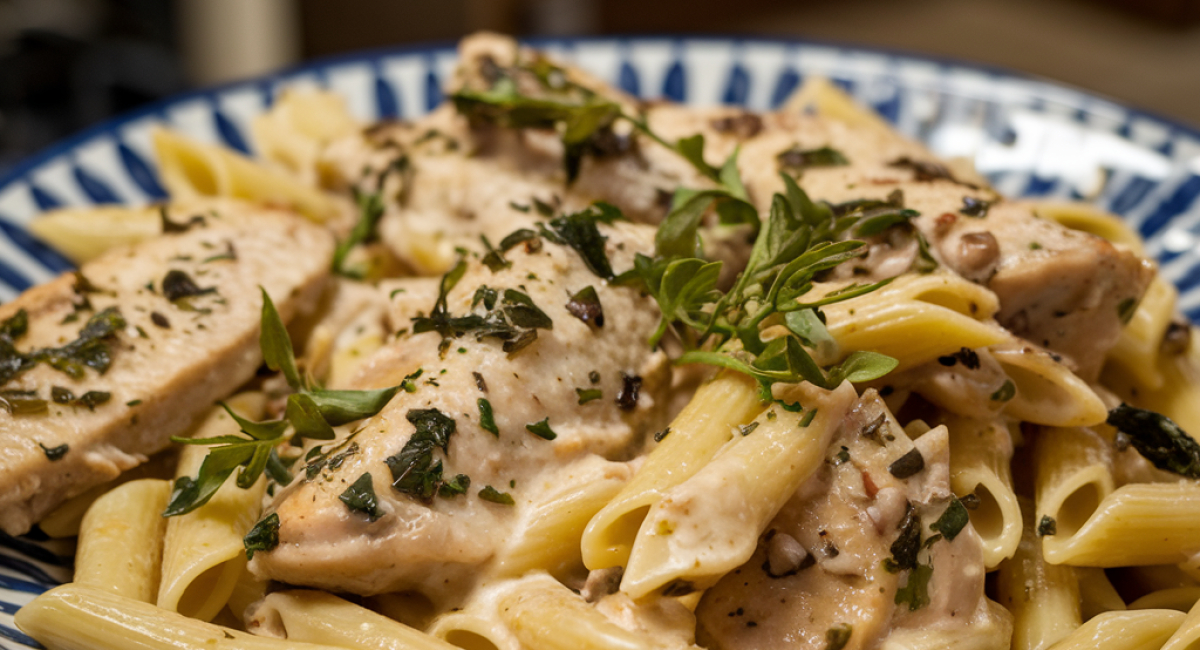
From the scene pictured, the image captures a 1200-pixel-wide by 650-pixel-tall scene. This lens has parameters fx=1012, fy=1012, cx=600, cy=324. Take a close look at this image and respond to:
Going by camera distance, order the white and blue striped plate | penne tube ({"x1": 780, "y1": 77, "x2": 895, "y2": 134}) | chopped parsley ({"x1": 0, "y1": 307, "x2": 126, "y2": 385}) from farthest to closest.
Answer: penne tube ({"x1": 780, "y1": 77, "x2": 895, "y2": 134})
the white and blue striped plate
chopped parsley ({"x1": 0, "y1": 307, "x2": 126, "y2": 385})

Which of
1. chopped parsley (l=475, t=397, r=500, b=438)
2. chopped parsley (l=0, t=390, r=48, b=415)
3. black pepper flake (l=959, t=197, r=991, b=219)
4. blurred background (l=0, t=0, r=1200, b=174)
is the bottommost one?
blurred background (l=0, t=0, r=1200, b=174)

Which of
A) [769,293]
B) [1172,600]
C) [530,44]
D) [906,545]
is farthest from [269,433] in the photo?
[530,44]

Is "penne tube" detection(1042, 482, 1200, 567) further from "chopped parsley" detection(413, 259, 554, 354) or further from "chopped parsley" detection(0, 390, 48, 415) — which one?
"chopped parsley" detection(0, 390, 48, 415)

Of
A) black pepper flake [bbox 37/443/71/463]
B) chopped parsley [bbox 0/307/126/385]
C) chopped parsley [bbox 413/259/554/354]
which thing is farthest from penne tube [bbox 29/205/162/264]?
chopped parsley [bbox 413/259/554/354]

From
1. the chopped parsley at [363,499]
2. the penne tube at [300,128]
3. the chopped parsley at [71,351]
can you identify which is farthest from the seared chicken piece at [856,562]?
the penne tube at [300,128]

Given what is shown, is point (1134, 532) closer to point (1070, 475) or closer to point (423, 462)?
point (1070, 475)

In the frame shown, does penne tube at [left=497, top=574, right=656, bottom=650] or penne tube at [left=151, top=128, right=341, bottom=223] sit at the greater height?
penne tube at [left=151, top=128, right=341, bottom=223]

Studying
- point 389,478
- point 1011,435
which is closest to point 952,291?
point 1011,435

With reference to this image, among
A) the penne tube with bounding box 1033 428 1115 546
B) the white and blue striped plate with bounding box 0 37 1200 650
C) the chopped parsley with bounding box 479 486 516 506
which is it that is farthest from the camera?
the white and blue striped plate with bounding box 0 37 1200 650
